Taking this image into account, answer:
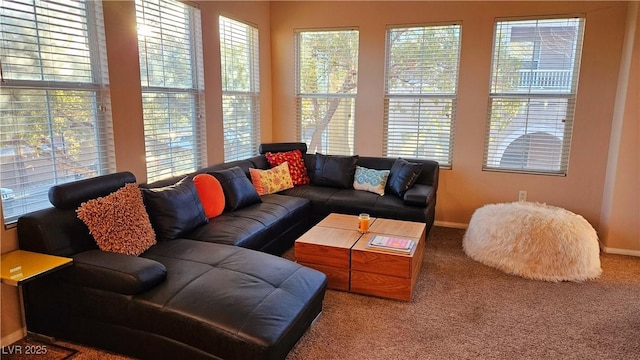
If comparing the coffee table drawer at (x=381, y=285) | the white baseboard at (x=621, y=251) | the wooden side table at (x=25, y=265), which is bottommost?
the white baseboard at (x=621, y=251)

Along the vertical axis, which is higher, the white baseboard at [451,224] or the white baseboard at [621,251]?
the white baseboard at [451,224]

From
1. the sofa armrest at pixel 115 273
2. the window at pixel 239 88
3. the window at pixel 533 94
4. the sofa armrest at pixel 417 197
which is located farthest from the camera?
the window at pixel 239 88

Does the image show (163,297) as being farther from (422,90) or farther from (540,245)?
(422,90)

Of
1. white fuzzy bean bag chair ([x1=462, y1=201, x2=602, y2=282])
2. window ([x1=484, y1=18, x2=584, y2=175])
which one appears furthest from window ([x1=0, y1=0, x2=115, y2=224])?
window ([x1=484, y1=18, x2=584, y2=175])

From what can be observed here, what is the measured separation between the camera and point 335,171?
462 cm

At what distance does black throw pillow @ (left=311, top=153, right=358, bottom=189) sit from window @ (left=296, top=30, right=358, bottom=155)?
0.53 m

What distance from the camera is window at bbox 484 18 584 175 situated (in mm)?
4180

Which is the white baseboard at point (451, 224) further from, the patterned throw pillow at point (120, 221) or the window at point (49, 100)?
the window at point (49, 100)

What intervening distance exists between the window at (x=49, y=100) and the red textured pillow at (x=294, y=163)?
190cm

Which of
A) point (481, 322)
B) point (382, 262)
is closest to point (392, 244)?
point (382, 262)

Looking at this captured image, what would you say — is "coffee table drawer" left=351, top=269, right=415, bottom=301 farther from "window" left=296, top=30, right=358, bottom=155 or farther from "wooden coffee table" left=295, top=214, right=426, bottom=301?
"window" left=296, top=30, right=358, bottom=155

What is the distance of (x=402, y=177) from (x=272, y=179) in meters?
1.34

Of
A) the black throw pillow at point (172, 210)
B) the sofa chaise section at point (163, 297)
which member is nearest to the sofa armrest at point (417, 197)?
the sofa chaise section at point (163, 297)

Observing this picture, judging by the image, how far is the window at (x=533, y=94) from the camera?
4180 millimetres
